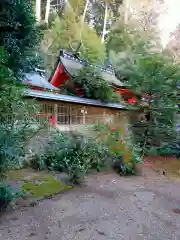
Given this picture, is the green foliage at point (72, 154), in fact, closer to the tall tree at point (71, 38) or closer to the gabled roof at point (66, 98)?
the gabled roof at point (66, 98)

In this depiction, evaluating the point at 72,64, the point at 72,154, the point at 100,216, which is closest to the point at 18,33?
the point at 72,154

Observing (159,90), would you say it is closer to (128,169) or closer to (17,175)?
(128,169)

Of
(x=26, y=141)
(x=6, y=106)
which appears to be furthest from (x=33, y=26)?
(x=26, y=141)

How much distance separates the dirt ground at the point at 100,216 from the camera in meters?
3.24

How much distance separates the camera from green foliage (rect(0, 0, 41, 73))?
5.11 meters

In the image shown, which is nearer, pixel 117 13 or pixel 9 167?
pixel 9 167

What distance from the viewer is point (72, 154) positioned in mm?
6020

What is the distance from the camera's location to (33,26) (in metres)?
5.70

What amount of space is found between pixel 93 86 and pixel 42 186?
19.6 feet

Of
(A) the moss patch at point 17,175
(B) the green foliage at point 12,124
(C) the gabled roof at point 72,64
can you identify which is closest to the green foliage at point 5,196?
(B) the green foliage at point 12,124

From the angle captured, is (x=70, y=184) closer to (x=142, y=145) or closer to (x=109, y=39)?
(x=142, y=145)

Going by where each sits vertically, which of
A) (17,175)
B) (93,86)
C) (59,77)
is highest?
(59,77)

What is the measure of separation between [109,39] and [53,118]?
789 inches

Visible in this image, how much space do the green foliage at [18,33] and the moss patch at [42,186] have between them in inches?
103
